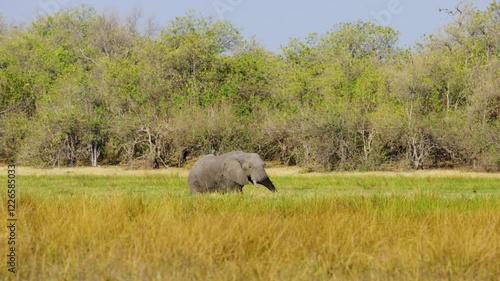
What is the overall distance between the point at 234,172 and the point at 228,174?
9.1 inches

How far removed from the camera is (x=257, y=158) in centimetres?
1905

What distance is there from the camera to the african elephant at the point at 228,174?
1875 cm

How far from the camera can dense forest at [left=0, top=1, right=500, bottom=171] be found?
113ft

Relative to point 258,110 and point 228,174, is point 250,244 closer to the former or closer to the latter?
point 228,174

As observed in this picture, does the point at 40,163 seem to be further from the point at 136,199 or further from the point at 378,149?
the point at 136,199

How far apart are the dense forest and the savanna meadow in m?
0.11

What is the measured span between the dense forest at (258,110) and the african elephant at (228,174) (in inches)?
607

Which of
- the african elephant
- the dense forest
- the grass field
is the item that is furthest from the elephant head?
the dense forest

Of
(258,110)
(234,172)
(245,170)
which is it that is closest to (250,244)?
(234,172)

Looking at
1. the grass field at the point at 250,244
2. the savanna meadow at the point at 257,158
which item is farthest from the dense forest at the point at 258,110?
the grass field at the point at 250,244

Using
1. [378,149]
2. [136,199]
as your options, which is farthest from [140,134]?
[136,199]

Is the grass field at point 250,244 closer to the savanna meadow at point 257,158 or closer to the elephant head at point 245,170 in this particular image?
the savanna meadow at point 257,158

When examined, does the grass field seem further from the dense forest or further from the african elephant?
the dense forest

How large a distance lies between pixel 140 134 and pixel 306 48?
53.3 ft
